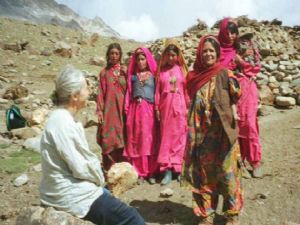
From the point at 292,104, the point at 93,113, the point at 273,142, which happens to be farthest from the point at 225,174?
the point at 93,113

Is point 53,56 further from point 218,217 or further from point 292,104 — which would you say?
point 218,217

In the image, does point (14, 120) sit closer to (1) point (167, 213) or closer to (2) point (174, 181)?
(2) point (174, 181)

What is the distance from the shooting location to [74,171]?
2430 millimetres

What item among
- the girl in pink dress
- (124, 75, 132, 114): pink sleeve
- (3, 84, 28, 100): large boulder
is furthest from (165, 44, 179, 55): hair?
(3, 84, 28, 100): large boulder

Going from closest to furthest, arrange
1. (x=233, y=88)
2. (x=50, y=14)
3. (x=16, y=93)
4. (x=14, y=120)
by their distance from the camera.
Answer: (x=233, y=88), (x=14, y=120), (x=16, y=93), (x=50, y=14)

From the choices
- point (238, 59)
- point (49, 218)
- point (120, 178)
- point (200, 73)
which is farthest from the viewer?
point (120, 178)

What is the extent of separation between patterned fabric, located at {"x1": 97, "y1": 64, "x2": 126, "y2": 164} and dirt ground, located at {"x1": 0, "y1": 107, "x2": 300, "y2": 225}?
2.08 feet

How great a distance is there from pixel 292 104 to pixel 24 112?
5.58m

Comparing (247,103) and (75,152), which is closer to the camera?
(75,152)

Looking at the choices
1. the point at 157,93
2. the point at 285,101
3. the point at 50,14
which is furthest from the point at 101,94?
the point at 50,14

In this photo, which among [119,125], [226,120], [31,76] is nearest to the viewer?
[226,120]

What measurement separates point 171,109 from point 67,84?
2.64 metres

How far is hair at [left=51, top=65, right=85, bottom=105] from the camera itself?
8.11 ft

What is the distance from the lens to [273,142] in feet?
20.3
